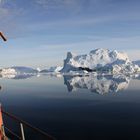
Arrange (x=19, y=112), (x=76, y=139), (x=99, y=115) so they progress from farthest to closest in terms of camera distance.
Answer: (x=19, y=112) < (x=99, y=115) < (x=76, y=139)

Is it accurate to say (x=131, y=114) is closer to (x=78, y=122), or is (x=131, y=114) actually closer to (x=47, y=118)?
(x=78, y=122)

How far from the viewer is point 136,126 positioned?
54.6 m

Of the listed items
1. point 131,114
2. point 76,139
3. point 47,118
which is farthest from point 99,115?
point 76,139

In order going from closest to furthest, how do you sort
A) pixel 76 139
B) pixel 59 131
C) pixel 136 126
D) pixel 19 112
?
pixel 76 139, pixel 59 131, pixel 136 126, pixel 19 112

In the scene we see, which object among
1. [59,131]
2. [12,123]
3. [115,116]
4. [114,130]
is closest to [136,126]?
[114,130]

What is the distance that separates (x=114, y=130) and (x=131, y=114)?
62.8 ft

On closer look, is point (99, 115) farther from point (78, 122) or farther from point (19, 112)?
point (19, 112)

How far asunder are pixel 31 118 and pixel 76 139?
2051 cm

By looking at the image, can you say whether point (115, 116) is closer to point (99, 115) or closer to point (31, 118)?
point (99, 115)

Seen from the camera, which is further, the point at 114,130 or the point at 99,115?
the point at 99,115

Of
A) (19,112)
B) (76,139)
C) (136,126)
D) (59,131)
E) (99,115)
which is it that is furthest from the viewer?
(19,112)

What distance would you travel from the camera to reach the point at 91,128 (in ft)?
170

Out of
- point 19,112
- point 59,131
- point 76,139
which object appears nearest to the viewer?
point 76,139

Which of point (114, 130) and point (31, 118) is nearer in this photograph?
point (114, 130)
